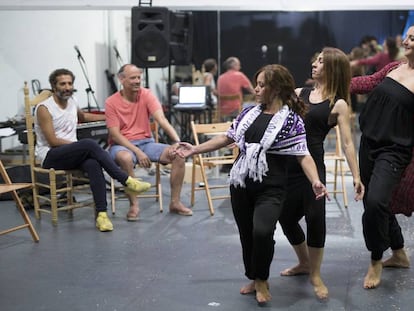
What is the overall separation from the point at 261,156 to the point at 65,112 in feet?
8.46

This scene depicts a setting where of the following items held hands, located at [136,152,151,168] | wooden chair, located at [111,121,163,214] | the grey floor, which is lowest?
the grey floor

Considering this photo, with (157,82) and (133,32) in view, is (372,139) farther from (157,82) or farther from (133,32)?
(157,82)

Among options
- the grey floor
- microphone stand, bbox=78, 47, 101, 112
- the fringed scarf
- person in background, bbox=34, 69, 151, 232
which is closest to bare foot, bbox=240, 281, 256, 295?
the grey floor

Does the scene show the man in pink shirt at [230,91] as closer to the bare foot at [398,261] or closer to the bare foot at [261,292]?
the bare foot at [398,261]

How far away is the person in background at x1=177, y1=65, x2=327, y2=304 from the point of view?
3.37m

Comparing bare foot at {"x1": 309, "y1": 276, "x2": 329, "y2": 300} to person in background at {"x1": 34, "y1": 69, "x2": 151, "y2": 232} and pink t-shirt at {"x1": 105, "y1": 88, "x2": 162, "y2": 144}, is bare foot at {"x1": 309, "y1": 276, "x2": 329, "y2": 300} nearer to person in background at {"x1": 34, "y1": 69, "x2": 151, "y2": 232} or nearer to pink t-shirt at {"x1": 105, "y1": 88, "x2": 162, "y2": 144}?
person in background at {"x1": 34, "y1": 69, "x2": 151, "y2": 232}

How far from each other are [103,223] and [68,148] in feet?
2.15

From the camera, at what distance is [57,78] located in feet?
17.8

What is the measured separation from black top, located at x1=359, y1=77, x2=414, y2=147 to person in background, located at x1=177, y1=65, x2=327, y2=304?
42cm

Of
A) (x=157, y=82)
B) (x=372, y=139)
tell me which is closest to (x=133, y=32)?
(x=157, y=82)

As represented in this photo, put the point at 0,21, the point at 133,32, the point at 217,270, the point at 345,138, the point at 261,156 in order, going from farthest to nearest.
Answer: the point at 0,21
the point at 133,32
the point at 217,270
the point at 345,138
the point at 261,156

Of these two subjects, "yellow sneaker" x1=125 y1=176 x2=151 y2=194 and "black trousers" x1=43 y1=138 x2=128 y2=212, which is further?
"black trousers" x1=43 y1=138 x2=128 y2=212

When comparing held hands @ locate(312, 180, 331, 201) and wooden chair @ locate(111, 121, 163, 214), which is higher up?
held hands @ locate(312, 180, 331, 201)

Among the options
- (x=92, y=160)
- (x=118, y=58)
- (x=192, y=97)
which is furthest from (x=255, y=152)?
(x=118, y=58)
